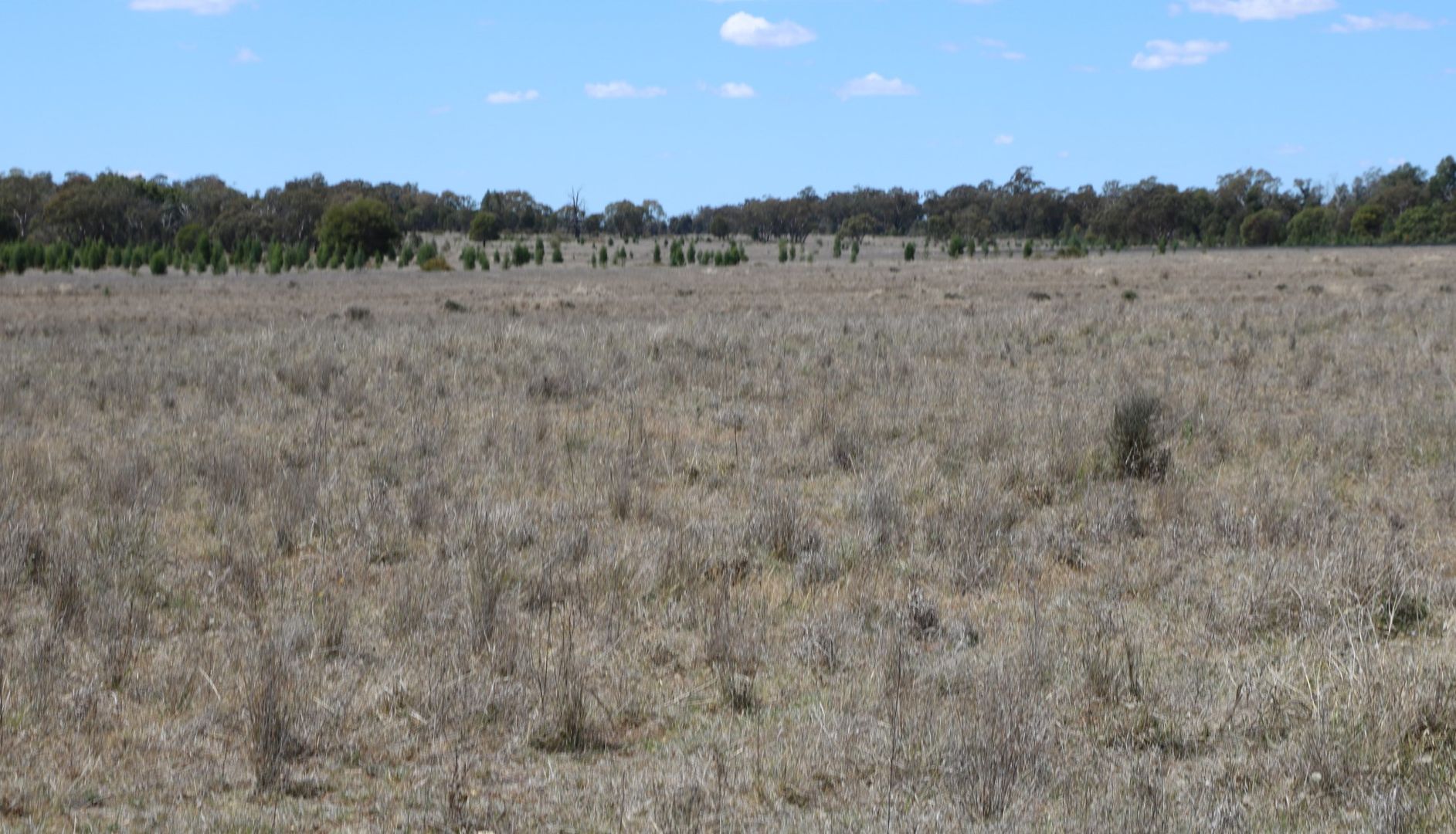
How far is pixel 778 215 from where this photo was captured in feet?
528

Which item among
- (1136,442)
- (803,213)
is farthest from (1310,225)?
(1136,442)

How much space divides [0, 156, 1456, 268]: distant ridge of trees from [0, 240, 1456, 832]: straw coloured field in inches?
2719

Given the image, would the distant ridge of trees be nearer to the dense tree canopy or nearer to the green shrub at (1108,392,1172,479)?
the dense tree canopy

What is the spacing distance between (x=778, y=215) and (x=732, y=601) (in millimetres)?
157616

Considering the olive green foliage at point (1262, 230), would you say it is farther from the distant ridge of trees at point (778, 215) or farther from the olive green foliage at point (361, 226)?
the olive green foliage at point (361, 226)

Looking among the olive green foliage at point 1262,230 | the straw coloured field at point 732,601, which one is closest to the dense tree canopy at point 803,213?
the olive green foliage at point 1262,230

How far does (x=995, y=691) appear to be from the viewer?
14.5ft

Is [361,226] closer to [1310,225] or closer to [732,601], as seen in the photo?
[1310,225]

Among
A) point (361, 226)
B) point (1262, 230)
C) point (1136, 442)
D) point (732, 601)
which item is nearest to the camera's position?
point (732, 601)

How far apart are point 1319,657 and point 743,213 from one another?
16302 cm

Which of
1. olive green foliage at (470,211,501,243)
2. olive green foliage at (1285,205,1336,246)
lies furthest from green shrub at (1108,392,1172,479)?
olive green foliage at (470,211,501,243)

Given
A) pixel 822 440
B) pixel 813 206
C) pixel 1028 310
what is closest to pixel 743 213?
pixel 813 206

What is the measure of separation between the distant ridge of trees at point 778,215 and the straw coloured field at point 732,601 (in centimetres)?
6905

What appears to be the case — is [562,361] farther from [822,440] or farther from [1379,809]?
[1379,809]
